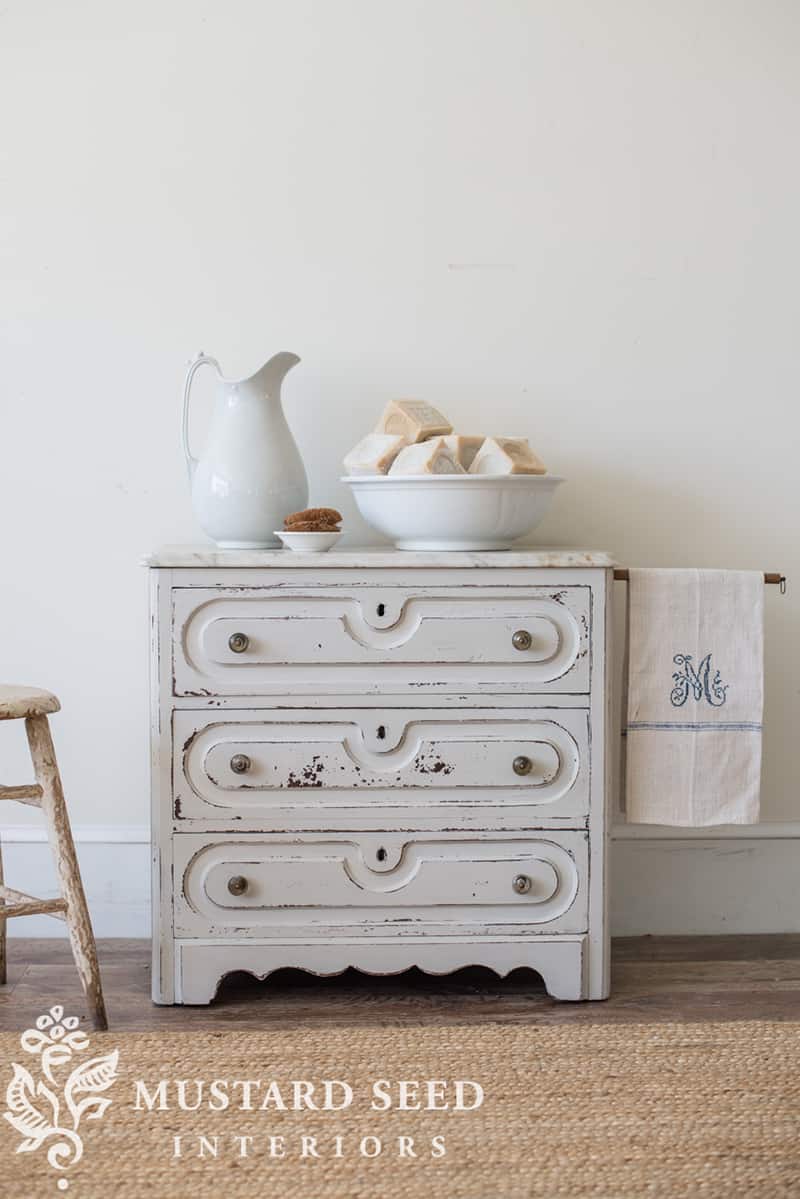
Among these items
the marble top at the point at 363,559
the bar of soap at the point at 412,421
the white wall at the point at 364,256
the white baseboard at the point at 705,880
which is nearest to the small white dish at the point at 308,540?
the marble top at the point at 363,559

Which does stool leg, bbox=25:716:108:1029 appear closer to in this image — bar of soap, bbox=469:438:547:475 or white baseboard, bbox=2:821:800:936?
bar of soap, bbox=469:438:547:475

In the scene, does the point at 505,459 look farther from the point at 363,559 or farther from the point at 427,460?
the point at 363,559

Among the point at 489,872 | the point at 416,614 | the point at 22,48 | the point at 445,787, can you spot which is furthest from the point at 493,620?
the point at 22,48

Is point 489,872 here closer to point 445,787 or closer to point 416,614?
Result: point 445,787

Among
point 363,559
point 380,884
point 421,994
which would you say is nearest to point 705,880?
point 421,994

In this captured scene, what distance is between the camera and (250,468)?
2.17 m

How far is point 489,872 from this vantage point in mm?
2076

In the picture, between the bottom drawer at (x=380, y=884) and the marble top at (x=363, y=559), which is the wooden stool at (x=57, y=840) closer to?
the bottom drawer at (x=380, y=884)

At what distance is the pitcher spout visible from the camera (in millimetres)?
2209

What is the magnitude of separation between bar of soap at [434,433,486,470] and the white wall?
30 cm

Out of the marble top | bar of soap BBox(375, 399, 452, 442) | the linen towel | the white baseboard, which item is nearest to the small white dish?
the marble top

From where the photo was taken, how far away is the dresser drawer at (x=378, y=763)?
6.72ft

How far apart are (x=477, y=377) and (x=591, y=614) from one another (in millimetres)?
665

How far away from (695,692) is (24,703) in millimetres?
1170
